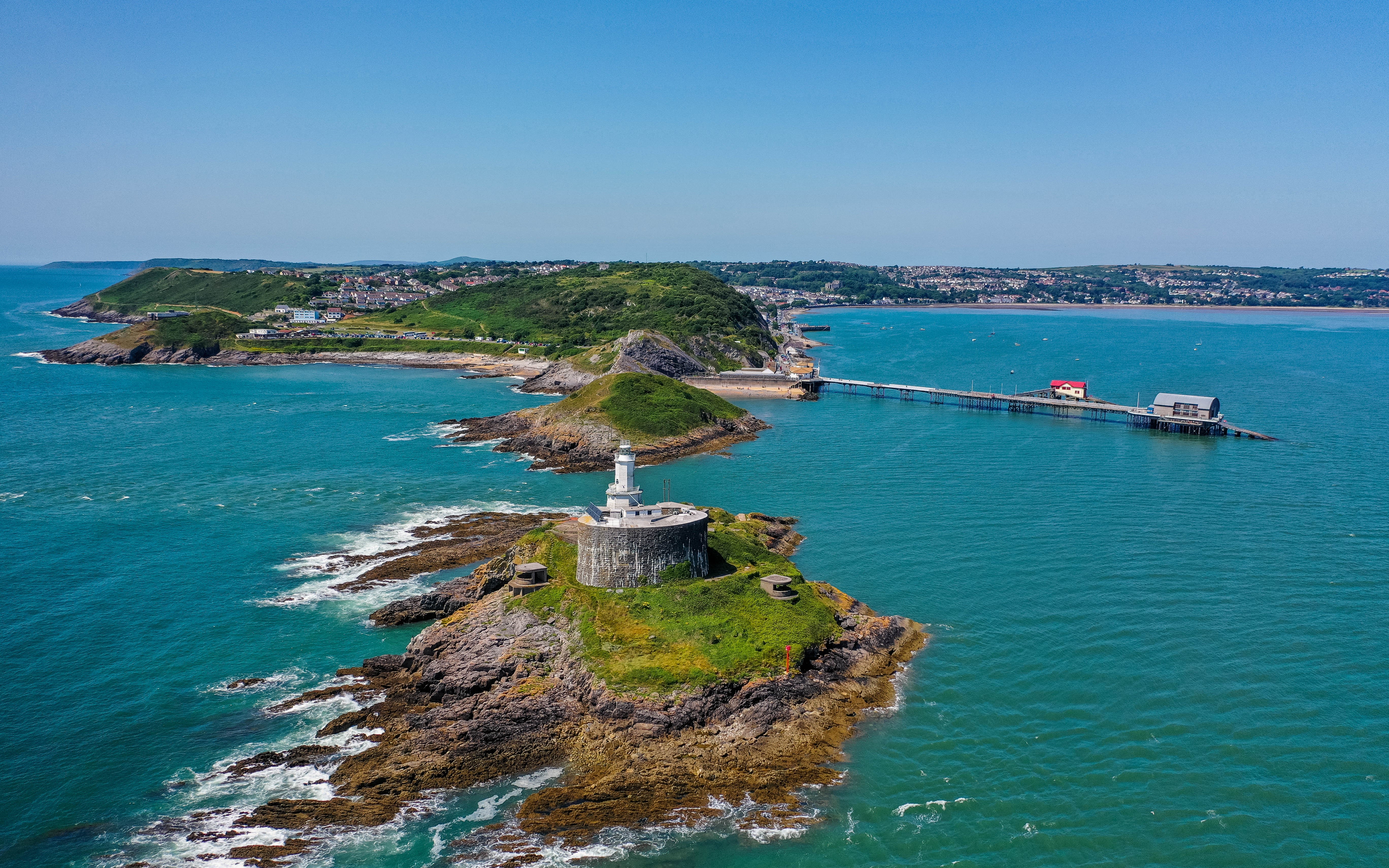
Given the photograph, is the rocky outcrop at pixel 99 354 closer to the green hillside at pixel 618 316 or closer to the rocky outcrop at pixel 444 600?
the green hillside at pixel 618 316

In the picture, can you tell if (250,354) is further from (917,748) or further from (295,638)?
(917,748)

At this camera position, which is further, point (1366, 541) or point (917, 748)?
point (1366, 541)

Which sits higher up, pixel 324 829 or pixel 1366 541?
pixel 1366 541

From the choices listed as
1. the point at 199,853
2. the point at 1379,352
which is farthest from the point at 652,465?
the point at 1379,352

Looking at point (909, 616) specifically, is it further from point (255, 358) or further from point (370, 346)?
point (255, 358)

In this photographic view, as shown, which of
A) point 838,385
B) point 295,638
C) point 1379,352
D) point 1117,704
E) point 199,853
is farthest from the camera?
point 1379,352

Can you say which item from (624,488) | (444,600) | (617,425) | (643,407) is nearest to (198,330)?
(643,407)
